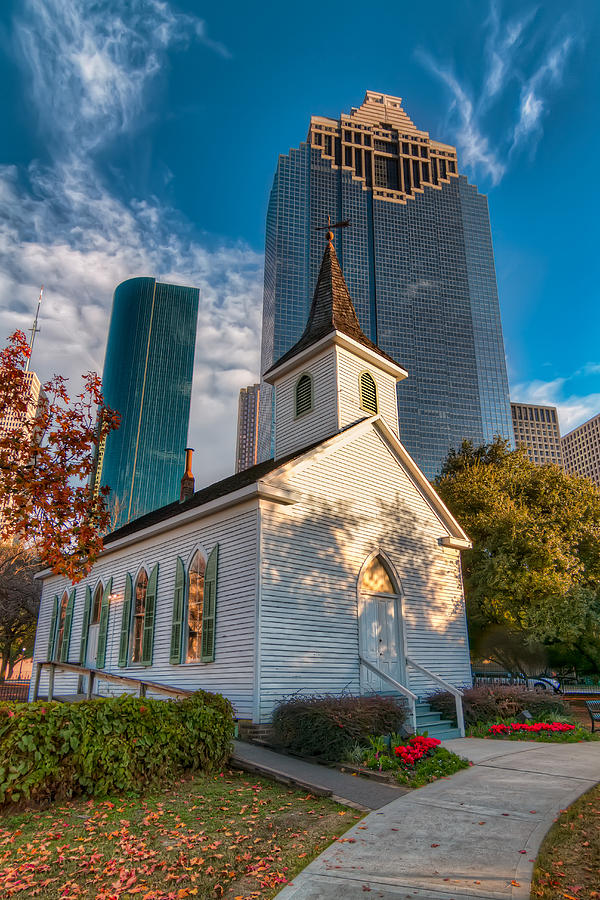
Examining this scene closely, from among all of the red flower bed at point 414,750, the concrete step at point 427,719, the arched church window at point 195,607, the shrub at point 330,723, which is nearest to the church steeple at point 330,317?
the arched church window at point 195,607

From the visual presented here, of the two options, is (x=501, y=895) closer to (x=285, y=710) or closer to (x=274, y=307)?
(x=285, y=710)

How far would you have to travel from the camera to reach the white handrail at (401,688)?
12148mm

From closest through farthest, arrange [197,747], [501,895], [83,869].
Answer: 1. [501,895]
2. [83,869]
3. [197,747]

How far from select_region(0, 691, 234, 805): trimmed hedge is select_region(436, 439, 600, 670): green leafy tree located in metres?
16.7

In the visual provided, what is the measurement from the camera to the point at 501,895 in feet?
14.9

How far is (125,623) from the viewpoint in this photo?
16.9 metres

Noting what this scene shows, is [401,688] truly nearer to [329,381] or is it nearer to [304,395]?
[329,381]

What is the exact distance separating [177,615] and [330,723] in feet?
18.5

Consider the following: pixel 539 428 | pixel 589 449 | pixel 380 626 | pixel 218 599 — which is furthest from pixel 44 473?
pixel 589 449

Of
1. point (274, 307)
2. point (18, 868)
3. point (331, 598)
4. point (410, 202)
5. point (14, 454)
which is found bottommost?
point (18, 868)

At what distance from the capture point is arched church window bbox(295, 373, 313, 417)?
18641 mm

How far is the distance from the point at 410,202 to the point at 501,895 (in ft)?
555

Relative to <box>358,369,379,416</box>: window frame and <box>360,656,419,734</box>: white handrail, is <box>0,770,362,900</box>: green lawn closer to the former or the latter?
<box>360,656,419,734</box>: white handrail

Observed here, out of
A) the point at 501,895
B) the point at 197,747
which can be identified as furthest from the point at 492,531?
the point at 501,895
